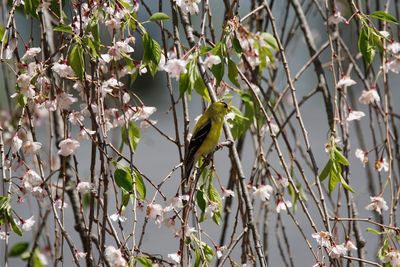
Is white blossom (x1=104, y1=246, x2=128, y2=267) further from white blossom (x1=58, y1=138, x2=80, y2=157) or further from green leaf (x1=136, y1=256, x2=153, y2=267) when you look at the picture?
white blossom (x1=58, y1=138, x2=80, y2=157)

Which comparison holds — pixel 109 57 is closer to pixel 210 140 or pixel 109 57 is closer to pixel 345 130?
pixel 210 140

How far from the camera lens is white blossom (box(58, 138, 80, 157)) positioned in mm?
2045

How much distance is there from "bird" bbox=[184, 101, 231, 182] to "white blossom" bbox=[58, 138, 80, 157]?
309 mm

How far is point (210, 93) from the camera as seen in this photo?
2.04 metres

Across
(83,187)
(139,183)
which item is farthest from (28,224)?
(139,183)

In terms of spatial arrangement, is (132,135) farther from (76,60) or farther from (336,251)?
(336,251)

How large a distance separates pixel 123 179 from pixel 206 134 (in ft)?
2.38

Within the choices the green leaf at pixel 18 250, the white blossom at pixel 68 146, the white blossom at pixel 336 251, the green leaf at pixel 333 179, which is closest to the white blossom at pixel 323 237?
the white blossom at pixel 336 251

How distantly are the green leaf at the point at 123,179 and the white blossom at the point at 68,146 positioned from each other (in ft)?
0.88

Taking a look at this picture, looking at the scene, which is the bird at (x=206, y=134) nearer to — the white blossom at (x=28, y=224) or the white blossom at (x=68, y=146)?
the white blossom at (x=68, y=146)

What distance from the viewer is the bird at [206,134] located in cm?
218

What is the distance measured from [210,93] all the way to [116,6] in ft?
1.15

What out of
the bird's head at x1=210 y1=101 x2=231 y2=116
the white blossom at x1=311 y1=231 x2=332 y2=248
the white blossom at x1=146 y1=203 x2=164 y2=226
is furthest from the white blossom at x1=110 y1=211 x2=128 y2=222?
the white blossom at x1=311 y1=231 x2=332 y2=248

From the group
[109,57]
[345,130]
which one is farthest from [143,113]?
[345,130]
